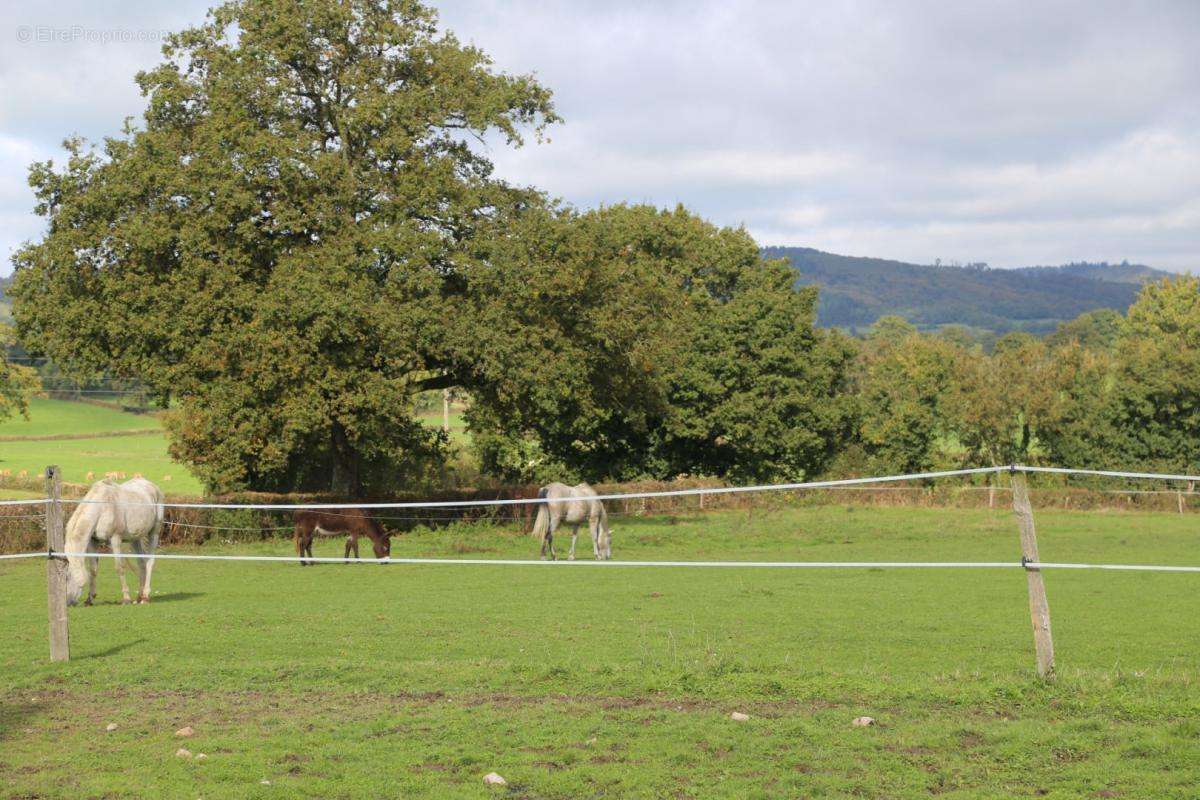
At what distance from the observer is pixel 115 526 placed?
15445 mm

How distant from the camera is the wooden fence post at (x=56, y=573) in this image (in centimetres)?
973

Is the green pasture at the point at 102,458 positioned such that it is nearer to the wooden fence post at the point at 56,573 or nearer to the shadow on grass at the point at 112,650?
the shadow on grass at the point at 112,650

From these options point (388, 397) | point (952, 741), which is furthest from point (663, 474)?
point (952, 741)

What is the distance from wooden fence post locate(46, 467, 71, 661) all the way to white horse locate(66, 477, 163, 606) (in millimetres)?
4872

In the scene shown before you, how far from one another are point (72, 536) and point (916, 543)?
20159 millimetres

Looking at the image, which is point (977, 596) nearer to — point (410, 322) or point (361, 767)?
point (361, 767)

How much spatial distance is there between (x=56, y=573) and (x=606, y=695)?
5.11 meters

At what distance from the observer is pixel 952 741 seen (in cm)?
670

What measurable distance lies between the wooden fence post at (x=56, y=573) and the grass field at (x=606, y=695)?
350mm

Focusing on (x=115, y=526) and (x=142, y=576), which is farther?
(x=142, y=576)

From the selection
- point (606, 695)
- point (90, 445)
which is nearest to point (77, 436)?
point (90, 445)

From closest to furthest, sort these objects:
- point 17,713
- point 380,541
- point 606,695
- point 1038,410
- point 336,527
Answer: point 17,713 < point 606,695 < point 380,541 < point 336,527 < point 1038,410

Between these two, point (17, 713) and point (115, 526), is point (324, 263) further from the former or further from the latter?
point (17, 713)

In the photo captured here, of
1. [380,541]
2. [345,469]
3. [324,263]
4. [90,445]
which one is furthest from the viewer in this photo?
[90,445]
